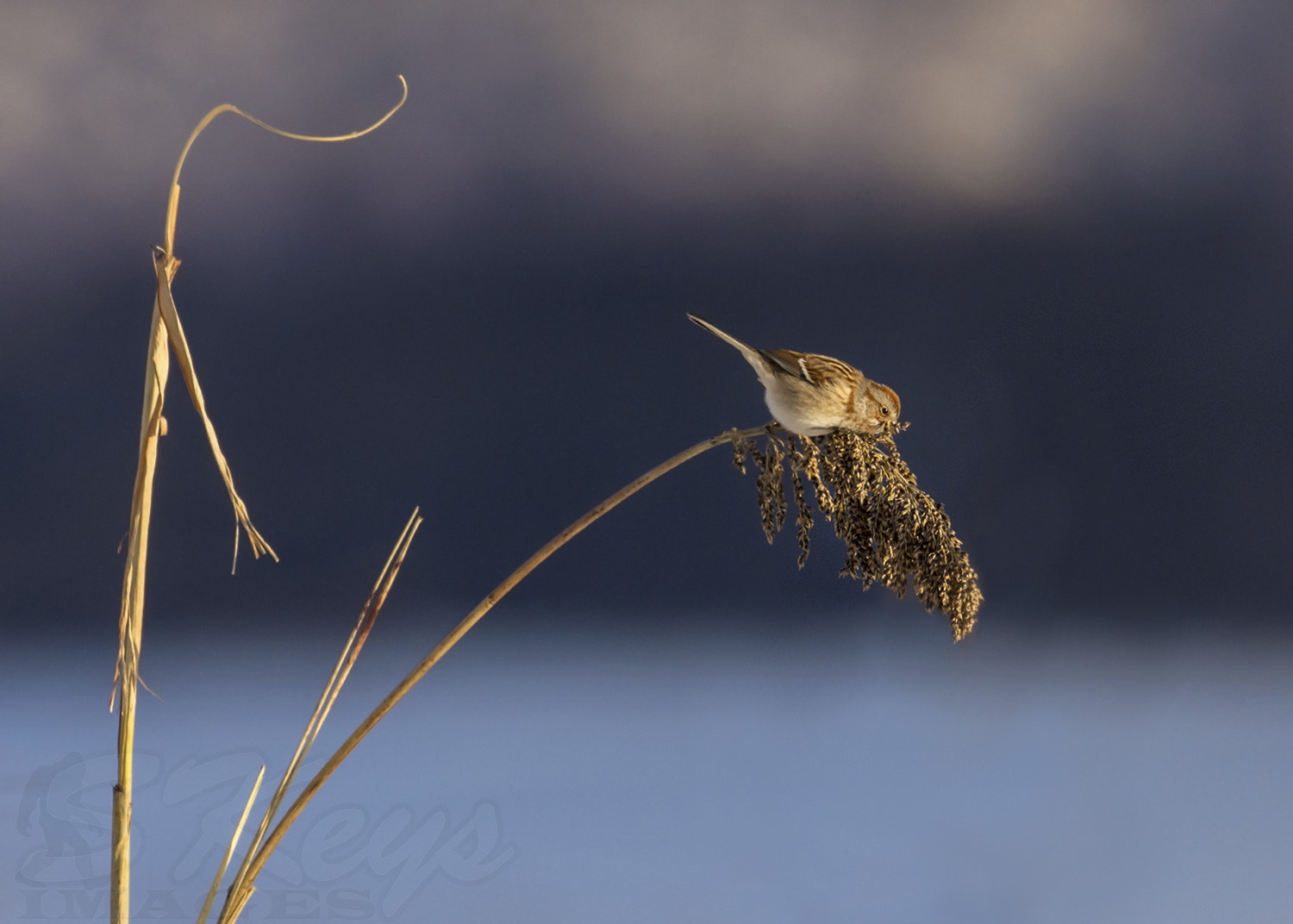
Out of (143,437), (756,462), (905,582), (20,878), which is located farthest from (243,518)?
(20,878)

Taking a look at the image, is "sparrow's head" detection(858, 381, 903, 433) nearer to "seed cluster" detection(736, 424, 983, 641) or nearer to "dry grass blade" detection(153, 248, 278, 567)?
"seed cluster" detection(736, 424, 983, 641)

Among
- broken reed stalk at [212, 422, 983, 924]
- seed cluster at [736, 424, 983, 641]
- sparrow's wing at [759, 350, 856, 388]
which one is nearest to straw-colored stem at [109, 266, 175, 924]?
broken reed stalk at [212, 422, 983, 924]

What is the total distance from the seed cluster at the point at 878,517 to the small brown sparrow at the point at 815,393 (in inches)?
3.9

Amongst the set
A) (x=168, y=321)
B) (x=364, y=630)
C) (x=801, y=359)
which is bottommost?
(x=364, y=630)

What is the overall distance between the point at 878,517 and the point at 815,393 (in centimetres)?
20

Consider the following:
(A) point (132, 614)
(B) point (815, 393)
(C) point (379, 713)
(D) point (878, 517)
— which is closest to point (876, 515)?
(D) point (878, 517)

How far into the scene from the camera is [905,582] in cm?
84

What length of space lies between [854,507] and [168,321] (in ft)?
1.78

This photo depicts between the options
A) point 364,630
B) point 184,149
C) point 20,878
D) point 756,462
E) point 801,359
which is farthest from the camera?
point 20,878

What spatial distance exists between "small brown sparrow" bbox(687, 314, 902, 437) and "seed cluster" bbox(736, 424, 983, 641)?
100 millimetres

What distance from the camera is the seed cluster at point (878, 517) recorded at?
81 cm

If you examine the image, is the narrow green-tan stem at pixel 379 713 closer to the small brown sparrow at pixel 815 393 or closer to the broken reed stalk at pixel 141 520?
the broken reed stalk at pixel 141 520

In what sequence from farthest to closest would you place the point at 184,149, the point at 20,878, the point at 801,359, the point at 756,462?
the point at 20,878 < the point at 801,359 < the point at 756,462 < the point at 184,149

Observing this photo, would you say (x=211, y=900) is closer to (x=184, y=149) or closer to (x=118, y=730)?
(x=118, y=730)
